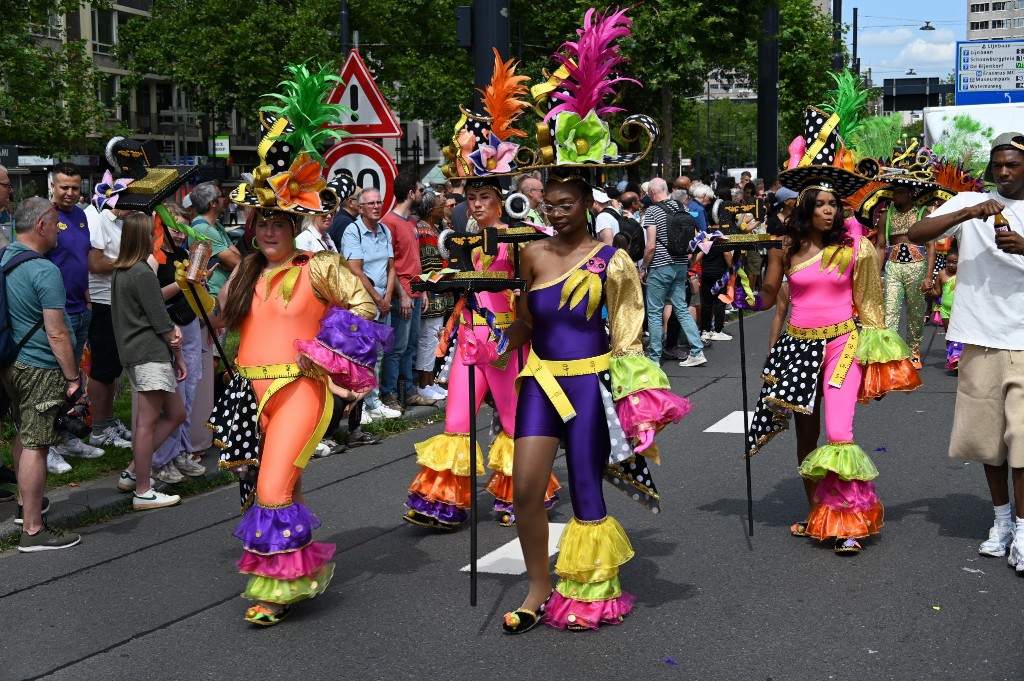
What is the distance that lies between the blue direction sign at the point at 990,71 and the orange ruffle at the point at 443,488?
35479mm

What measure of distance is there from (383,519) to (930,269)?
7447 millimetres

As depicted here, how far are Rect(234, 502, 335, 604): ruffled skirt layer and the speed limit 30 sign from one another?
4948 millimetres

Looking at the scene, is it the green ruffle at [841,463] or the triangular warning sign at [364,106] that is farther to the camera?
the triangular warning sign at [364,106]

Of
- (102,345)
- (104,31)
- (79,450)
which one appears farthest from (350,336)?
(104,31)

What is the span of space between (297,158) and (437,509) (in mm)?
2328

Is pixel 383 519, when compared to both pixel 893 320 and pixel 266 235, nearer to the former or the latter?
pixel 266 235

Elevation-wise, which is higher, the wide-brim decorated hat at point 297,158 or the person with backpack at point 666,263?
the wide-brim decorated hat at point 297,158

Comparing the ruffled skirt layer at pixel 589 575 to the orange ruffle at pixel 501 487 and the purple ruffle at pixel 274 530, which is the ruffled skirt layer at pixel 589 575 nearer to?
the purple ruffle at pixel 274 530

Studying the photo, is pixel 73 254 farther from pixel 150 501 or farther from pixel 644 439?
pixel 644 439

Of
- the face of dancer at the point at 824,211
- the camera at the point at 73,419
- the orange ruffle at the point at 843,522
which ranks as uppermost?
the face of dancer at the point at 824,211

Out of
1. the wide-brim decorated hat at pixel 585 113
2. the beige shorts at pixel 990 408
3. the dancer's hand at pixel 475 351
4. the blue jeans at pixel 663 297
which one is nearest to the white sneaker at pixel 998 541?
the beige shorts at pixel 990 408

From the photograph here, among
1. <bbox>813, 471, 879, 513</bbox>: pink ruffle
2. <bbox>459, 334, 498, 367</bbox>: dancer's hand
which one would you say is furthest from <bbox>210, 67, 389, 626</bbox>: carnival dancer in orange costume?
<bbox>813, 471, 879, 513</bbox>: pink ruffle

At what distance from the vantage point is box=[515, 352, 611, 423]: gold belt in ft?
18.1

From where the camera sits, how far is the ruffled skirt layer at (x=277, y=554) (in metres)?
5.65
